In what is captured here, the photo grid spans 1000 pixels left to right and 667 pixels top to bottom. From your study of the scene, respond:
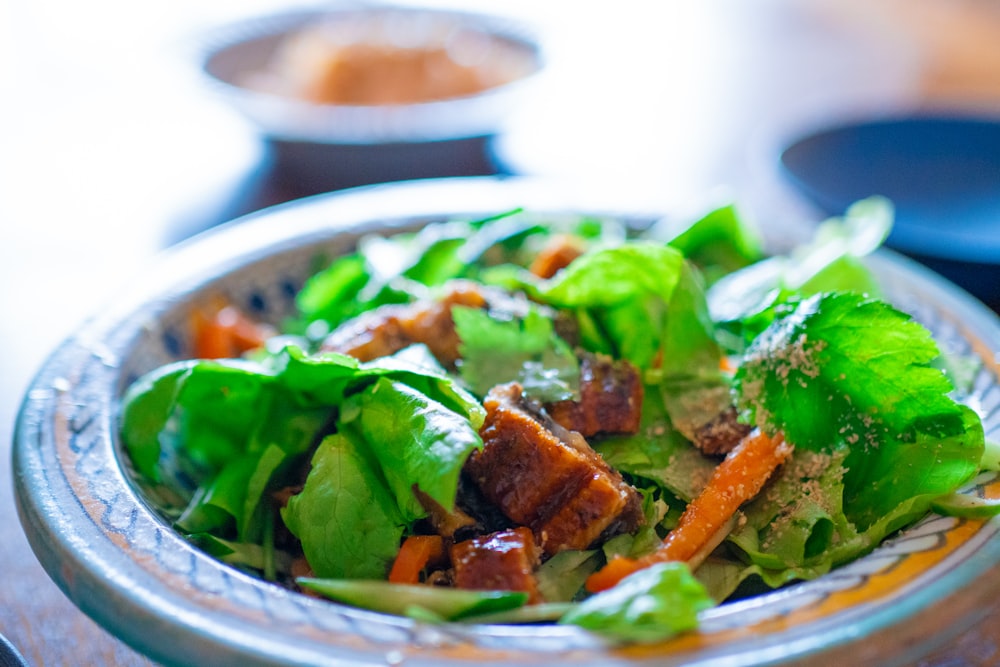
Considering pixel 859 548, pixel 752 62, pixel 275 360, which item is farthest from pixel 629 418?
pixel 752 62

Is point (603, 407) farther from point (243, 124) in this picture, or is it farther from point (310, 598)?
point (243, 124)

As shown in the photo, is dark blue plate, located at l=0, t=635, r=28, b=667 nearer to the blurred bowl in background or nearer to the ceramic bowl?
the ceramic bowl

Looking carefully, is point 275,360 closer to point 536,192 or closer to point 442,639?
point 442,639

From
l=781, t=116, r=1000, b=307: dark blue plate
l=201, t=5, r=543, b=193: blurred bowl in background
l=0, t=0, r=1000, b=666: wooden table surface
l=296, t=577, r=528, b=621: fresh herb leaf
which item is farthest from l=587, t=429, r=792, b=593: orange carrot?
l=201, t=5, r=543, b=193: blurred bowl in background

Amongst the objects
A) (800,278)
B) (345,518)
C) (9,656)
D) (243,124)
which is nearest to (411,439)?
(345,518)

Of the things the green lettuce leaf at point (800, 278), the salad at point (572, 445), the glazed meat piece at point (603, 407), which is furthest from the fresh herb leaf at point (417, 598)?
the green lettuce leaf at point (800, 278)

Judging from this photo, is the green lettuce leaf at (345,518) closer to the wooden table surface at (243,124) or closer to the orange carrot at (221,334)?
the wooden table surface at (243,124)
